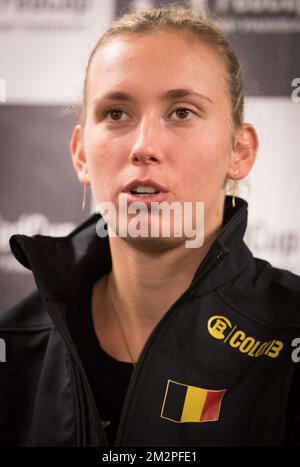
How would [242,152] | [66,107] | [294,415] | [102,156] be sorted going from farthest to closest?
[66,107] → [242,152] → [102,156] → [294,415]

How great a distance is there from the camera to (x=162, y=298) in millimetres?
1070

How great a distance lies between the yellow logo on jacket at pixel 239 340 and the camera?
3.11 feet

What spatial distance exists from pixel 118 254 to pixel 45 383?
0.27 m

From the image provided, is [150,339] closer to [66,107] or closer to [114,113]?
[114,113]

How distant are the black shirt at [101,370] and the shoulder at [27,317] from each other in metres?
0.05

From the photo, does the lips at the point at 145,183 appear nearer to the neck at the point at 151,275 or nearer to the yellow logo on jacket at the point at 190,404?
the neck at the point at 151,275

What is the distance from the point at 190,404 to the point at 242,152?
491 millimetres

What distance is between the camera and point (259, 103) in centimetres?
158

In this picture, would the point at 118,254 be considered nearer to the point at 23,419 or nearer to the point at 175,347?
the point at 175,347

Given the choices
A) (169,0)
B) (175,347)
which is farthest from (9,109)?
(175,347)

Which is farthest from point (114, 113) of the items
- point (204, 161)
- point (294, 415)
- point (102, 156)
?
point (294, 415)

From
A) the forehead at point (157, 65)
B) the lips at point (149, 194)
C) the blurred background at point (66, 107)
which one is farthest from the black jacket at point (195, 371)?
the blurred background at point (66, 107)

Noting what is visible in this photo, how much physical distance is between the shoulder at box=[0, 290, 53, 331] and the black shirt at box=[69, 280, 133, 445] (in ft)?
0.17
